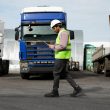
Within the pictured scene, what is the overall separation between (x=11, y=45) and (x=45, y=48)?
21014 millimetres

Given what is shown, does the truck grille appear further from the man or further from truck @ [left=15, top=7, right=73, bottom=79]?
the man

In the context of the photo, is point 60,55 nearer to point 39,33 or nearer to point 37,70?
point 37,70

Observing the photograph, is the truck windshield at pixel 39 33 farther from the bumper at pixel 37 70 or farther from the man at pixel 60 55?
the man at pixel 60 55

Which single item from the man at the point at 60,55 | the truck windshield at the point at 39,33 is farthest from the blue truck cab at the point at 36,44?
the man at the point at 60,55

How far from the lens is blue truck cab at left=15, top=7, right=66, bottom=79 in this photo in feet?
70.9

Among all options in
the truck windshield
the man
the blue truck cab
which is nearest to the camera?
the man

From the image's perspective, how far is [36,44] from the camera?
70.8 feet

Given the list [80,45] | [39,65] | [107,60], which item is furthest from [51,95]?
[80,45]

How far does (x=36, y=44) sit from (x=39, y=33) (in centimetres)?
61

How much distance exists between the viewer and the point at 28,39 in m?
21.8

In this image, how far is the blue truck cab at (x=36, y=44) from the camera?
21.6m

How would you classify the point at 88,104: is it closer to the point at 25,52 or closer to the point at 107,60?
the point at 25,52

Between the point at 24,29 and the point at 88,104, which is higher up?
the point at 24,29

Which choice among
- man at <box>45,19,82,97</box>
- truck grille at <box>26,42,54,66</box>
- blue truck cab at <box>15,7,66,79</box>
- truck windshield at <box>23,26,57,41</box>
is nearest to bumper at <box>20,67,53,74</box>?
blue truck cab at <box>15,7,66,79</box>
